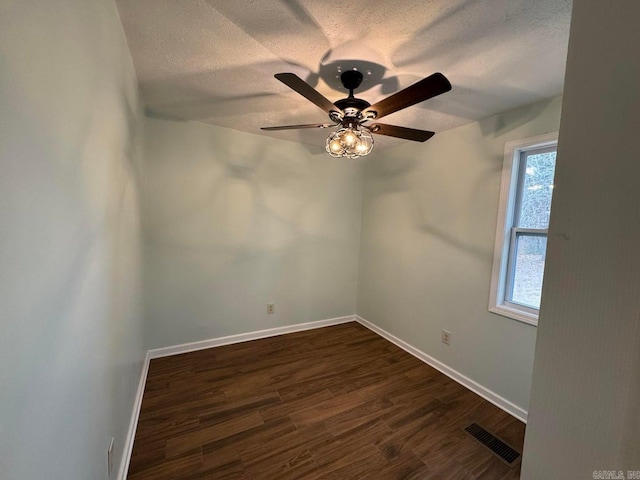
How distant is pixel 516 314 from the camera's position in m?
2.04

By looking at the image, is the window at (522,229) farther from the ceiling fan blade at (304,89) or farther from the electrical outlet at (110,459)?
the electrical outlet at (110,459)

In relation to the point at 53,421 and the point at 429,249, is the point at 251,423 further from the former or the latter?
the point at 429,249

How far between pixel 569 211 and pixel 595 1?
46 cm

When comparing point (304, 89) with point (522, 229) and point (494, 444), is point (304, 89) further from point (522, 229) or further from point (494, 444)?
point (494, 444)

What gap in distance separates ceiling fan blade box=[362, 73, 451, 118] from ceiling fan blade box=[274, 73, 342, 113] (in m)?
0.24

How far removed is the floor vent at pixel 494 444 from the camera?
1645mm

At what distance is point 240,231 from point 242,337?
1.26 metres

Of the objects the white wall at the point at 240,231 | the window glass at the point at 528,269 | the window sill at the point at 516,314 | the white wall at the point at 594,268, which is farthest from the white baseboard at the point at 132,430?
the window glass at the point at 528,269

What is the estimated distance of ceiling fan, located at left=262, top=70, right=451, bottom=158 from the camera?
1298mm

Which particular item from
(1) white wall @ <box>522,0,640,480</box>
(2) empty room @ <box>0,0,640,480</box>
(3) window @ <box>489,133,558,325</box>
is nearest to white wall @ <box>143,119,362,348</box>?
(2) empty room @ <box>0,0,640,480</box>

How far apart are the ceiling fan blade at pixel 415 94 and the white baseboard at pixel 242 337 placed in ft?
8.78

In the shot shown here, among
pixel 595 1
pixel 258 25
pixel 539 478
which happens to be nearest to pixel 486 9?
pixel 595 1

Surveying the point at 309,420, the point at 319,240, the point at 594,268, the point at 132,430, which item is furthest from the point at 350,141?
the point at 132,430

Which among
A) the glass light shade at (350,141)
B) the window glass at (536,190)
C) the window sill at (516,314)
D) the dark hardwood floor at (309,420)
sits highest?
the glass light shade at (350,141)
